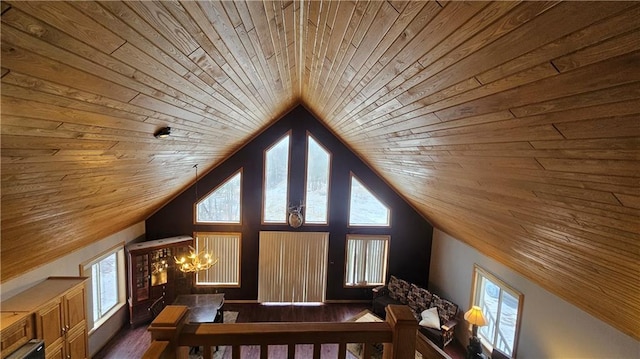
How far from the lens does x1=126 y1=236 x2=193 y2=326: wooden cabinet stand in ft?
18.6

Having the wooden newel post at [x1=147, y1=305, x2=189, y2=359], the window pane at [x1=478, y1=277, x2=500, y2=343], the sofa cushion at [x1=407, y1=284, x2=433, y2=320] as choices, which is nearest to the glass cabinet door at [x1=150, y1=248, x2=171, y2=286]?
the sofa cushion at [x1=407, y1=284, x2=433, y2=320]

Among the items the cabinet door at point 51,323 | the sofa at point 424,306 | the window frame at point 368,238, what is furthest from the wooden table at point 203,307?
the sofa at point 424,306

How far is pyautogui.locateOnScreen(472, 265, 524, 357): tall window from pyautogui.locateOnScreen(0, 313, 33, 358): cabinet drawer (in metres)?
6.32

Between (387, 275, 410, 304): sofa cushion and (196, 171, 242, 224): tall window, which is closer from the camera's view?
(387, 275, 410, 304): sofa cushion

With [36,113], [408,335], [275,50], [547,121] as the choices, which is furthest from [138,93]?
[547,121]

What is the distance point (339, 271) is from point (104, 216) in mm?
4824

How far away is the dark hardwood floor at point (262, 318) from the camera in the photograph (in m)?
5.09

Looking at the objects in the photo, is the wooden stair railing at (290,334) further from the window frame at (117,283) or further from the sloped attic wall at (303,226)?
the sloped attic wall at (303,226)

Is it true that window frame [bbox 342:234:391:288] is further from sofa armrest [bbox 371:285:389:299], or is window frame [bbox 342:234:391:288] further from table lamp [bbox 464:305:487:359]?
table lamp [bbox 464:305:487:359]

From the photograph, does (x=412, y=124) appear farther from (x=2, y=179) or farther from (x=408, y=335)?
(x=2, y=179)

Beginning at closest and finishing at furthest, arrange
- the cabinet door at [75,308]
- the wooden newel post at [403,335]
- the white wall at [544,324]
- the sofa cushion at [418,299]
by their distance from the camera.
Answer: the wooden newel post at [403,335] → the white wall at [544,324] → the cabinet door at [75,308] → the sofa cushion at [418,299]

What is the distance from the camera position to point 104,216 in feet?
13.6

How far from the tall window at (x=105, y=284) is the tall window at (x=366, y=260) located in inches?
184

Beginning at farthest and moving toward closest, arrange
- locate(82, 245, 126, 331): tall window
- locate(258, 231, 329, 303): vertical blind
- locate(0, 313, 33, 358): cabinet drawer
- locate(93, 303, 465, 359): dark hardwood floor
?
locate(258, 231, 329, 303): vertical blind
locate(93, 303, 465, 359): dark hardwood floor
locate(82, 245, 126, 331): tall window
locate(0, 313, 33, 358): cabinet drawer
